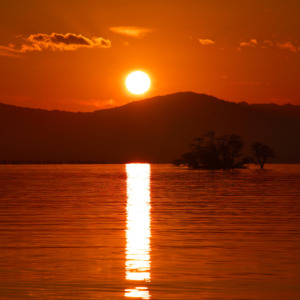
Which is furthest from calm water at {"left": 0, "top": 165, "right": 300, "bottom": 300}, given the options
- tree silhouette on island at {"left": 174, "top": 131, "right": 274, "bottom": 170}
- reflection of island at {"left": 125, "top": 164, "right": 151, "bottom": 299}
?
tree silhouette on island at {"left": 174, "top": 131, "right": 274, "bottom": 170}

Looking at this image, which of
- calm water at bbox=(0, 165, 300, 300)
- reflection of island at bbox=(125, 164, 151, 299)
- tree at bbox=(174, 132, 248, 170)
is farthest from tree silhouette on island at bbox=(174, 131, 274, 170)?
calm water at bbox=(0, 165, 300, 300)

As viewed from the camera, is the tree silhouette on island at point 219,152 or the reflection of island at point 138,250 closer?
the reflection of island at point 138,250

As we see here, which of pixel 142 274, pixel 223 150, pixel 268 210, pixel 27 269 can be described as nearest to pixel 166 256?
pixel 142 274

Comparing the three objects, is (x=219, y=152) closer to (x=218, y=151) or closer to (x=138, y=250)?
(x=218, y=151)

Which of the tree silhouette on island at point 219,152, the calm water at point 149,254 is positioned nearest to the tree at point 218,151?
the tree silhouette on island at point 219,152

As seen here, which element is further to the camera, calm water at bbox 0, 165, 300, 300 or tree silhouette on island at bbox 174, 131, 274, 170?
tree silhouette on island at bbox 174, 131, 274, 170

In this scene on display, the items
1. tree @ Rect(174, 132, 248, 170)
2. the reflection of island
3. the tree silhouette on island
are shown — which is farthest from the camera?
the tree silhouette on island

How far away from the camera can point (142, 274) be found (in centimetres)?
1955

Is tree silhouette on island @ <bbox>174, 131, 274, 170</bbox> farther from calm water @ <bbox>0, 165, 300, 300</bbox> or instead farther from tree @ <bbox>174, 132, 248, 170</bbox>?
calm water @ <bbox>0, 165, 300, 300</bbox>

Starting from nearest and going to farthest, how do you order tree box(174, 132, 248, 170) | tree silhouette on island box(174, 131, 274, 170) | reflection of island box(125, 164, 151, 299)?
1. reflection of island box(125, 164, 151, 299)
2. tree box(174, 132, 248, 170)
3. tree silhouette on island box(174, 131, 274, 170)

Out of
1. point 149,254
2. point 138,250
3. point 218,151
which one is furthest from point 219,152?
point 149,254

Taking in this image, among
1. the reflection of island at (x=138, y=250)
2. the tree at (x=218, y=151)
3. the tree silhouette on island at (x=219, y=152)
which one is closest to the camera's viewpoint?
the reflection of island at (x=138, y=250)

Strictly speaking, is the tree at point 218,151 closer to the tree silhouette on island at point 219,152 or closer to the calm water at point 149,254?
the tree silhouette on island at point 219,152

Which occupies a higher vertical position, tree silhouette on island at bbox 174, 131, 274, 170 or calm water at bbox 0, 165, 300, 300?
tree silhouette on island at bbox 174, 131, 274, 170
